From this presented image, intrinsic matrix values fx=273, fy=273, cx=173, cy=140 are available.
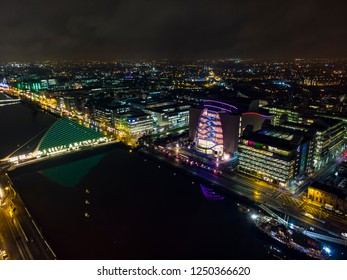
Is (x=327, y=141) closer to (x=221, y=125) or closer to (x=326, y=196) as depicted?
(x=326, y=196)

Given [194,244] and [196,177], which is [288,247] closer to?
[194,244]

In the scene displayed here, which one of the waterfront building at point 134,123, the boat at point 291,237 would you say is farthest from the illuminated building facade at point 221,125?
the boat at point 291,237

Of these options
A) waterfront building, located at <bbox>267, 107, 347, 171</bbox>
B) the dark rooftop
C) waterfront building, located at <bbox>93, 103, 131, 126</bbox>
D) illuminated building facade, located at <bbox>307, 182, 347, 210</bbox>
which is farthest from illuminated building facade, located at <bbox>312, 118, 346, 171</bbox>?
waterfront building, located at <bbox>93, 103, 131, 126</bbox>

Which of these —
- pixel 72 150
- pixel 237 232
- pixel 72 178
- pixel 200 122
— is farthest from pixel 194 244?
pixel 72 150

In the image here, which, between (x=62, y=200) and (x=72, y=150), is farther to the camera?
(x=72, y=150)

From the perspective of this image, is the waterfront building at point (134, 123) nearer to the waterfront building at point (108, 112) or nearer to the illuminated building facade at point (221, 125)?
the waterfront building at point (108, 112)

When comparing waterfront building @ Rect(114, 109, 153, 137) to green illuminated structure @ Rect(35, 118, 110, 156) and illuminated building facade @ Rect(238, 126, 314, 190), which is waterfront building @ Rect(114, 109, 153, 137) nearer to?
green illuminated structure @ Rect(35, 118, 110, 156)
